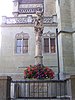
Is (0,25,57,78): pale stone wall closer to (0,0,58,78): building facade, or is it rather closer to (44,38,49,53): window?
(0,0,58,78): building facade

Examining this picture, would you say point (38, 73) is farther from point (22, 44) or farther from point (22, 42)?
point (22, 42)

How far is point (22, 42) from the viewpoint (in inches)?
849

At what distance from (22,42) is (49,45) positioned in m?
2.96

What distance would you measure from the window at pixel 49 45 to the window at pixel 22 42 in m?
2.08

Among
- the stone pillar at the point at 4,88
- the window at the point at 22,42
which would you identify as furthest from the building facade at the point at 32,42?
the stone pillar at the point at 4,88

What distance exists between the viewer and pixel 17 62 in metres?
20.5

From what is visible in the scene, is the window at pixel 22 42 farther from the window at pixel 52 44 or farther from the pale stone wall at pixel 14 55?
the window at pixel 52 44

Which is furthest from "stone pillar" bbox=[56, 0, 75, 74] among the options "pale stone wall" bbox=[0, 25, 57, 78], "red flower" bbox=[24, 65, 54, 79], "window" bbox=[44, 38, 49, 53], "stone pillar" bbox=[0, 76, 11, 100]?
"stone pillar" bbox=[0, 76, 11, 100]

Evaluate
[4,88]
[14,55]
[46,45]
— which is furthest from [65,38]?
[4,88]

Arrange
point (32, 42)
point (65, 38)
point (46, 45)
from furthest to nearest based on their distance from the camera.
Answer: point (46, 45), point (32, 42), point (65, 38)

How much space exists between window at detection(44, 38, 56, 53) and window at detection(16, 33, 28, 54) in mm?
2077

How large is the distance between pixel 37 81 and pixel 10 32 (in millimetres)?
11941

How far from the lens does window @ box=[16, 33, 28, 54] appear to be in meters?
21.3

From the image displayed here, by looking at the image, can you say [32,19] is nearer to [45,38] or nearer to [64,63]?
[45,38]
